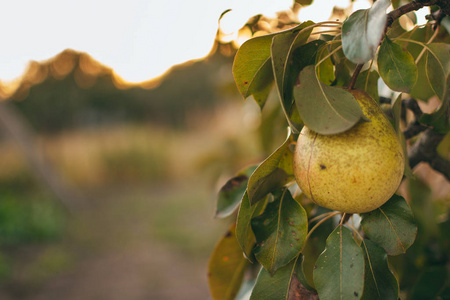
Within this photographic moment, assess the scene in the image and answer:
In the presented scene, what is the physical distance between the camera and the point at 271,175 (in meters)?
0.50

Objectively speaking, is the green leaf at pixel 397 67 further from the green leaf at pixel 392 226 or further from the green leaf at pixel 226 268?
the green leaf at pixel 226 268

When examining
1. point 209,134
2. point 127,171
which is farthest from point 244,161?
point 209,134

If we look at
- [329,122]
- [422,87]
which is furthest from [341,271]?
[422,87]

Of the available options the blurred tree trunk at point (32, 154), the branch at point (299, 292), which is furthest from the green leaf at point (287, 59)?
the blurred tree trunk at point (32, 154)

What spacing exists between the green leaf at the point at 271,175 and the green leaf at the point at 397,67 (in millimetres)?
145

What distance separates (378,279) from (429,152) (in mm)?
302

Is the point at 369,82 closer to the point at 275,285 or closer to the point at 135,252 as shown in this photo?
the point at 275,285

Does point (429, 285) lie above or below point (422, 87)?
below

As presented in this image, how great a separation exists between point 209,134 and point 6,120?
4425 millimetres

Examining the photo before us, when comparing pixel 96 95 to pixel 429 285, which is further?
pixel 96 95

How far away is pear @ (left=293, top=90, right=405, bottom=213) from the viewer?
42 centimetres

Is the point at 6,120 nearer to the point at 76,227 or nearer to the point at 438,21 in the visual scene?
the point at 76,227

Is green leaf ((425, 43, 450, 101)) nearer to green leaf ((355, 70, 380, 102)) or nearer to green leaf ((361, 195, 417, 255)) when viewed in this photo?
green leaf ((355, 70, 380, 102))

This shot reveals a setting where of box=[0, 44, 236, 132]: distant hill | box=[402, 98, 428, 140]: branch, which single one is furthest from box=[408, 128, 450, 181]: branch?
box=[0, 44, 236, 132]: distant hill
